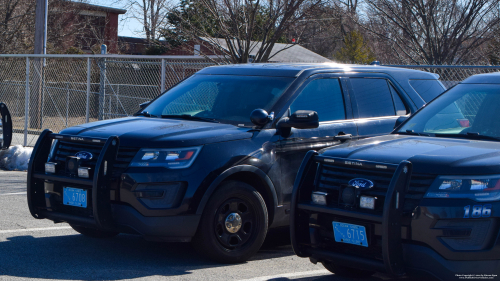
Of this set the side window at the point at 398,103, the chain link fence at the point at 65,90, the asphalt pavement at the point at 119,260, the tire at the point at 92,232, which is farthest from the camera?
the chain link fence at the point at 65,90

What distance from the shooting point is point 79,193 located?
529 cm

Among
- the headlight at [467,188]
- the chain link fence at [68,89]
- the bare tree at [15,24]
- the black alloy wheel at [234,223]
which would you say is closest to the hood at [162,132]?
the black alloy wheel at [234,223]

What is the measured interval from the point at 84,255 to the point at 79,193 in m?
0.68

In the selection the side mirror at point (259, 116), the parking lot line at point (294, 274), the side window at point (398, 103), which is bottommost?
the parking lot line at point (294, 274)

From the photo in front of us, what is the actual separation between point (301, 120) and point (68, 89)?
13.7 m

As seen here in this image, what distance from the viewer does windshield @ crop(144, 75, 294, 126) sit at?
596cm

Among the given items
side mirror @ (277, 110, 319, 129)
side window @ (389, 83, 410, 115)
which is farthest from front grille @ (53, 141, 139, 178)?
side window @ (389, 83, 410, 115)

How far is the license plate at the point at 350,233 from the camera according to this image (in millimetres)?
4113

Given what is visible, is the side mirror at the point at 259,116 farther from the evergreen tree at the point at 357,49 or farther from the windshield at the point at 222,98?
the evergreen tree at the point at 357,49

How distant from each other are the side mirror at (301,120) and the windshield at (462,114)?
79cm

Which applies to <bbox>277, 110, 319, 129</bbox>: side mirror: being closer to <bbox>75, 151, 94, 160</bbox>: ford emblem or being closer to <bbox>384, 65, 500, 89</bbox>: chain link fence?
<bbox>75, 151, 94, 160</bbox>: ford emblem

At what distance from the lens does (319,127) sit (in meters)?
6.07

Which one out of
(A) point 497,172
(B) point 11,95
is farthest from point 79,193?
(B) point 11,95

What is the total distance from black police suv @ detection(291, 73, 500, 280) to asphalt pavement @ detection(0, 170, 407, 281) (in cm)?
70
